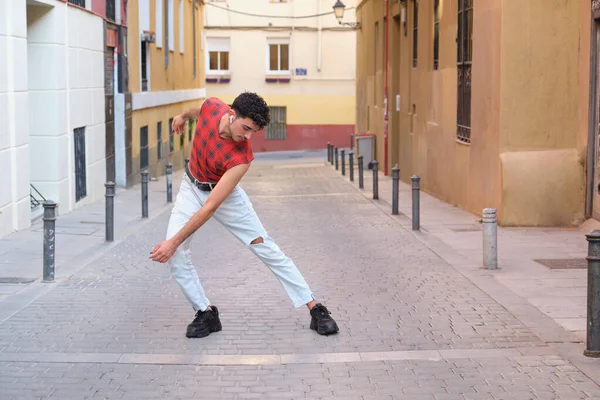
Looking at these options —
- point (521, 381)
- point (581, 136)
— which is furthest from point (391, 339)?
point (581, 136)

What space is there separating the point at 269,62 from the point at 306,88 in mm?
2102

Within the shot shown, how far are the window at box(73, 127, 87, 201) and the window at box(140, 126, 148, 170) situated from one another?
6423 millimetres

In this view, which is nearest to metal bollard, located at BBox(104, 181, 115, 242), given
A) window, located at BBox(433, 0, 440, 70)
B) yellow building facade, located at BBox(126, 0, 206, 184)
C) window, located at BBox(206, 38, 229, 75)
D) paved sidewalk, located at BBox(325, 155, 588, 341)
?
paved sidewalk, located at BBox(325, 155, 588, 341)

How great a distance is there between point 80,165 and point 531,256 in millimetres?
9361

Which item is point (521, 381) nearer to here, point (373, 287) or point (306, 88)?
point (373, 287)

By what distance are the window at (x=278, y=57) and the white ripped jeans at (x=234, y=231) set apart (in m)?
38.2

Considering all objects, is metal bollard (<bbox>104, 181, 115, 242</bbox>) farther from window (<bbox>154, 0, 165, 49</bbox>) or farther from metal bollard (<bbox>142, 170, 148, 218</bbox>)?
window (<bbox>154, 0, 165, 49</bbox>)

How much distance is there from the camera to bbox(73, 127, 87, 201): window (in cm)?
1738

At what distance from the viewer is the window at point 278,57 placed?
1766 inches

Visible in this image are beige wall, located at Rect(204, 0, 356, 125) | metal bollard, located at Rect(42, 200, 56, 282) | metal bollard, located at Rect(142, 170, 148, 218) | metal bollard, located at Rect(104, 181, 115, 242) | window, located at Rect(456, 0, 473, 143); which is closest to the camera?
metal bollard, located at Rect(42, 200, 56, 282)

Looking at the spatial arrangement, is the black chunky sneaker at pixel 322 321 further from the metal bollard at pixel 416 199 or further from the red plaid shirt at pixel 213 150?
the metal bollard at pixel 416 199

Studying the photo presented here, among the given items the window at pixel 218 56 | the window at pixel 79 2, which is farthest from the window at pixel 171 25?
the window at pixel 218 56

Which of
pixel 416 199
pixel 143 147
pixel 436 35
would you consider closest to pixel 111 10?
pixel 143 147

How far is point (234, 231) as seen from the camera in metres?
7.21
